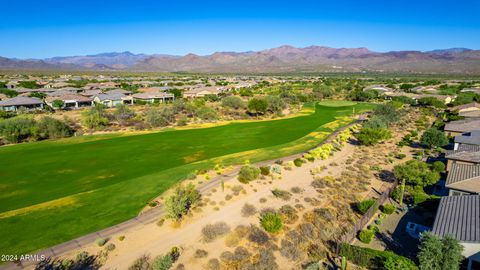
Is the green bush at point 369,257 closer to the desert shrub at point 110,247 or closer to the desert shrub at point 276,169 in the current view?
the desert shrub at point 276,169

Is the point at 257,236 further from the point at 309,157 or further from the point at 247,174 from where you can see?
the point at 309,157

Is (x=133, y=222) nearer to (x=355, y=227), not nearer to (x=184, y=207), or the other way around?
(x=184, y=207)

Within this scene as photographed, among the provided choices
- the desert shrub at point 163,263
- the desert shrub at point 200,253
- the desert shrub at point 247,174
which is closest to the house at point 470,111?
the desert shrub at point 247,174

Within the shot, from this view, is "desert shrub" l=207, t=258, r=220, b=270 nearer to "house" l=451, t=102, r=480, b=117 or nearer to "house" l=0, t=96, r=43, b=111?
"house" l=451, t=102, r=480, b=117

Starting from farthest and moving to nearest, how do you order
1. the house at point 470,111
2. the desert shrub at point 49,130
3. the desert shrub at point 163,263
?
the house at point 470,111
the desert shrub at point 49,130
the desert shrub at point 163,263

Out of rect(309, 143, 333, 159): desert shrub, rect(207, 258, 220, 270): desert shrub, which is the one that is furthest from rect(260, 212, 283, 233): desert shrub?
rect(309, 143, 333, 159): desert shrub
